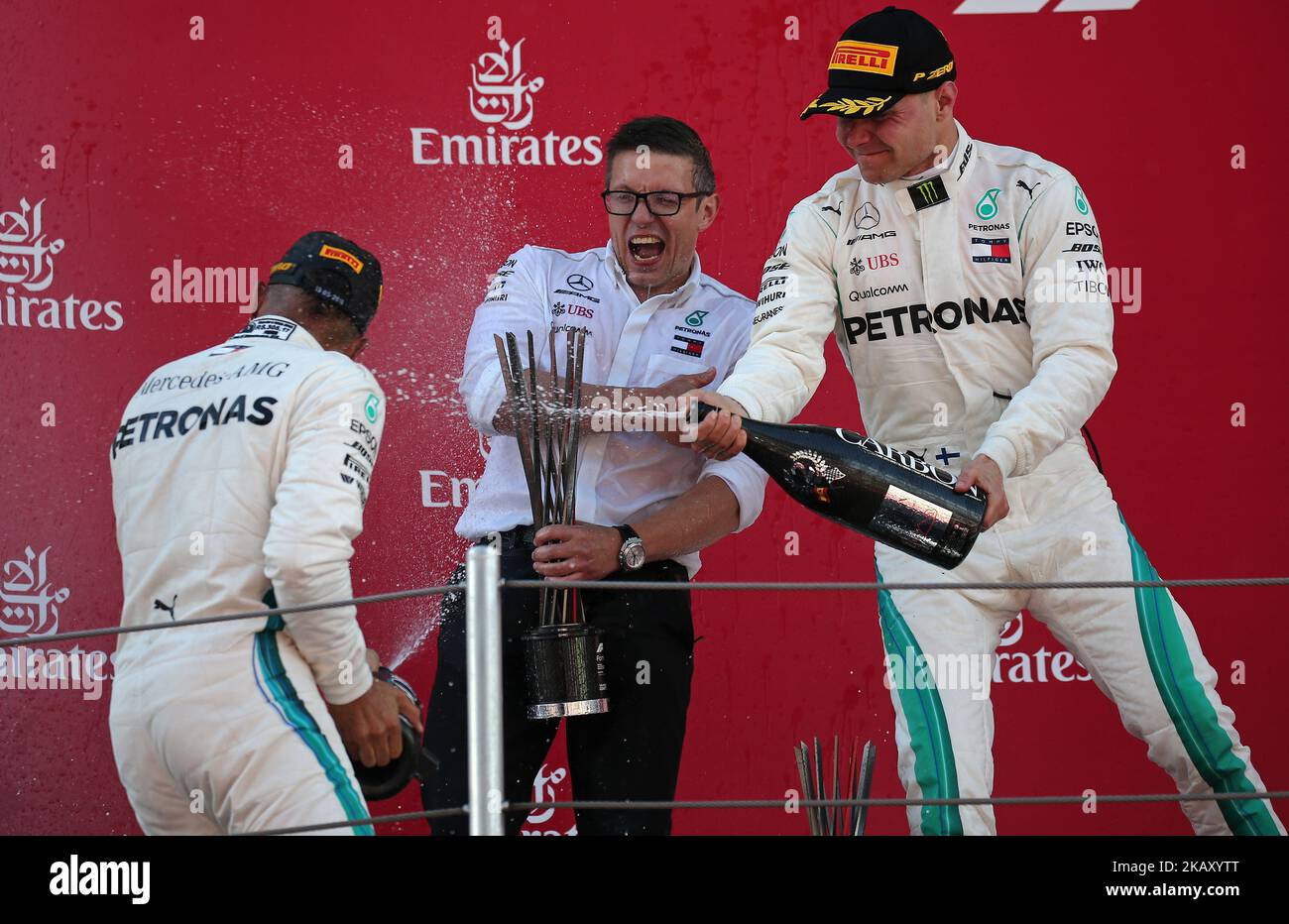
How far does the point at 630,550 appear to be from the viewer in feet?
9.12

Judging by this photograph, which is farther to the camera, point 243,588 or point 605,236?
point 605,236

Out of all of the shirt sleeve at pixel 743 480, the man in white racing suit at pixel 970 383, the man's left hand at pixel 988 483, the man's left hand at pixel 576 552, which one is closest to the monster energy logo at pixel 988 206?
the man in white racing suit at pixel 970 383

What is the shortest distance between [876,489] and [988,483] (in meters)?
0.17

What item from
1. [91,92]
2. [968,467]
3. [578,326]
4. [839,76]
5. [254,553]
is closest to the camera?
[254,553]

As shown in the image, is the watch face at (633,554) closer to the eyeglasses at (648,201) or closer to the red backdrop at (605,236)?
the eyeglasses at (648,201)

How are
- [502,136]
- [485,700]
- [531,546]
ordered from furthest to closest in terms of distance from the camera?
1. [502,136]
2. [531,546]
3. [485,700]

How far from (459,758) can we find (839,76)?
132 centimetres

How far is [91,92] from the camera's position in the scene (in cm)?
349

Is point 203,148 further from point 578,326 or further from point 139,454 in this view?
point 139,454

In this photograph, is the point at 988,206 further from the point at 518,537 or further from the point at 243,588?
the point at 243,588

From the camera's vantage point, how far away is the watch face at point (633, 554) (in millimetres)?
2779

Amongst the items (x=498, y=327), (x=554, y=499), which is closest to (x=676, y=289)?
(x=498, y=327)

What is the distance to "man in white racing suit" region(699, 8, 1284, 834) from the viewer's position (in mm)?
2578
